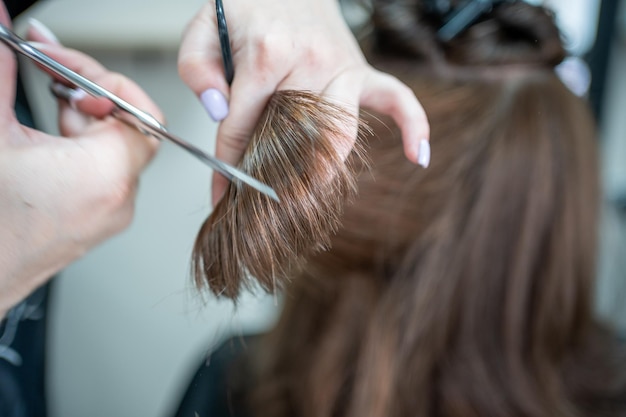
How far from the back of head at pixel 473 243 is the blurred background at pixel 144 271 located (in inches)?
5.0

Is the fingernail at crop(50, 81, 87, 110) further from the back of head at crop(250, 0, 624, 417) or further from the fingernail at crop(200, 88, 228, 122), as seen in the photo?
the back of head at crop(250, 0, 624, 417)

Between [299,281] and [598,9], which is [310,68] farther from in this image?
[598,9]

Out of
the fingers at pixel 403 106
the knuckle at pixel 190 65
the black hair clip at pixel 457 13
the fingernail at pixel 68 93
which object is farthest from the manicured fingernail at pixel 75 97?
the black hair clip at pixel 457 13

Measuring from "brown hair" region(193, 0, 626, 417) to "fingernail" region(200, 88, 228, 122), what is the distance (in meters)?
0.28

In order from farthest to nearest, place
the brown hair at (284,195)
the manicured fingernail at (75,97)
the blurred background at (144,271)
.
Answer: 1. the blurred background at (144,271)
2. the manicured fingernail at (75,97)
3. the brown hair at (284,195)

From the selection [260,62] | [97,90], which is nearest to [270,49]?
[260,62]

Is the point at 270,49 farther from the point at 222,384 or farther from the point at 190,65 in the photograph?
the point at 222,384

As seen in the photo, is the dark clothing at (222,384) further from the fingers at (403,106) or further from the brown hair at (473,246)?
the fingers at (403,106)

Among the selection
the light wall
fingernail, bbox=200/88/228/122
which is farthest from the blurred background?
fingernail, bbox=200/88/228/122

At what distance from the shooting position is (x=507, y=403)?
63 cm

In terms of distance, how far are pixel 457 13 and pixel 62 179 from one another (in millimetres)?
499

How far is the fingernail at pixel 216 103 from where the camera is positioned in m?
0.36

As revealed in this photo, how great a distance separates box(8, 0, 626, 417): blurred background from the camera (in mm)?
588

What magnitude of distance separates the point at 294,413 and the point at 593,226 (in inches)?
19.0
